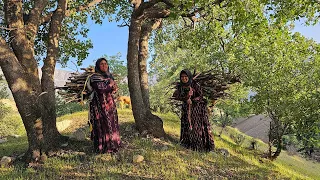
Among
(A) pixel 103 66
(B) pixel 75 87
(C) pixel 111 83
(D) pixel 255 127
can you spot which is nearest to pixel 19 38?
(B) pixel 75 87

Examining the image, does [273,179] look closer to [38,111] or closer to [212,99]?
[212,99]

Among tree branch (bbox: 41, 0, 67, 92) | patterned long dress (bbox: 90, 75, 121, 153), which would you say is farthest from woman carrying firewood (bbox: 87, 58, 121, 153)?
tree branch (bbox: 41, 0, 67, 92)

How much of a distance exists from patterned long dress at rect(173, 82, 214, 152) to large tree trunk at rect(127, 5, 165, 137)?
1070mm

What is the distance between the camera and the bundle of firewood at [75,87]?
8344 millimetres

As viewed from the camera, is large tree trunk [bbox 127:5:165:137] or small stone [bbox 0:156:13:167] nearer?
small stone [bbox 0:156:13:167]

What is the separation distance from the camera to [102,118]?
8.17m

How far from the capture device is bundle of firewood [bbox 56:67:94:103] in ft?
27.4

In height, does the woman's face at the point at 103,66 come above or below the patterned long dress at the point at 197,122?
above

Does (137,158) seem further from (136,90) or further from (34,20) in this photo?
(34,20)

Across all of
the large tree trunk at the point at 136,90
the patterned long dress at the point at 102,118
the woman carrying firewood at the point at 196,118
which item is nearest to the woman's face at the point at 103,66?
the patterned long dress at the point at 102,118

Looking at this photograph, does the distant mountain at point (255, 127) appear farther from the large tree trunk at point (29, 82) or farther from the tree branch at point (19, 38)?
the tree branch at point (19, 38)

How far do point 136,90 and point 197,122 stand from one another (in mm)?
2345

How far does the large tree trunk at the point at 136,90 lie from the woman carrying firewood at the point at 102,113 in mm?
2149

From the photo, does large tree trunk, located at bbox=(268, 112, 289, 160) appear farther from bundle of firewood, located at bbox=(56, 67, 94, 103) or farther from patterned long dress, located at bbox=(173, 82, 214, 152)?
bundle of firewood, located at bbox=(56, 67, 94, 103)
